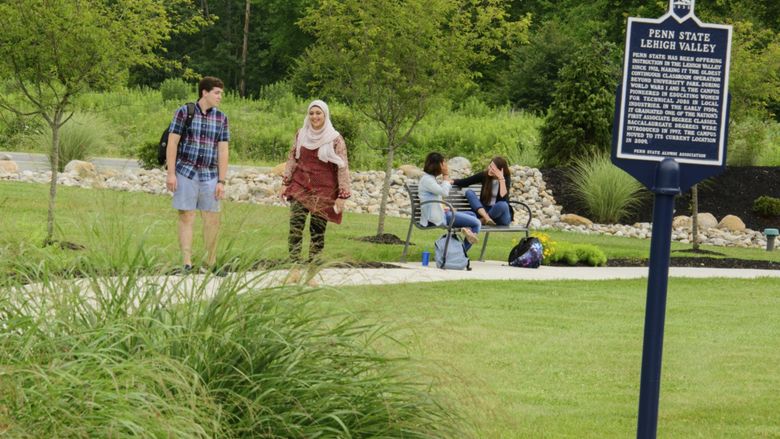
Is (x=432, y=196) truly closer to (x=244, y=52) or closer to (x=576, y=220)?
(x=576, y=220)

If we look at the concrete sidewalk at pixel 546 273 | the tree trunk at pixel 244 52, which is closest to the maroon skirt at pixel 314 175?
the concrete sidewalk at pixel 546 273

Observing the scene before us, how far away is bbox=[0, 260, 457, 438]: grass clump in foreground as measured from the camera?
4.16 meters

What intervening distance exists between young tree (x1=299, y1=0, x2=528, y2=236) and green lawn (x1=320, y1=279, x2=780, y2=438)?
480 centimetres

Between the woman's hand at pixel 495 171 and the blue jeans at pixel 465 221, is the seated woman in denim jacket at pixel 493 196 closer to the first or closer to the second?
the woman's hand at pixel 495 171

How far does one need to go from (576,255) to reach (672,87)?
928 cm

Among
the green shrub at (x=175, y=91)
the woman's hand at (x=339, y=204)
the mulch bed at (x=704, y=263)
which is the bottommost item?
the mulch bed at (x=704, y=263)

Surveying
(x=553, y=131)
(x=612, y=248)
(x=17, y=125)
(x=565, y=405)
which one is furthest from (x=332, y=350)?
(x=17, y=125)

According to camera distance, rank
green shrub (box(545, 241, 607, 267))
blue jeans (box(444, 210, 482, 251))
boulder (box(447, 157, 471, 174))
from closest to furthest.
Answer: blue jeans (box(444, 210, 482, 251)), green shrub (box(545, 241, 607, 267)), boulder (box(447, 157, 471, 174))

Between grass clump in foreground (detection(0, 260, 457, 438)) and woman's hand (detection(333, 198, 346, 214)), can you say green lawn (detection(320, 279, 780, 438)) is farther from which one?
woman's hand (detection(333, 198, 346, 214))

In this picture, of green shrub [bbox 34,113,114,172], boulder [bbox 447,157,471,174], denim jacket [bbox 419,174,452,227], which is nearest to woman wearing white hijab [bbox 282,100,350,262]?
denim jacket [bbox 419,174,452,227]

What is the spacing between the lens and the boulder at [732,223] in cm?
2238

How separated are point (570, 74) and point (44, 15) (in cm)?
1543

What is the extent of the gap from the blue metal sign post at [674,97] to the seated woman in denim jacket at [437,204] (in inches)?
305

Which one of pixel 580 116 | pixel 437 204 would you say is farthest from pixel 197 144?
pixel 580 116
